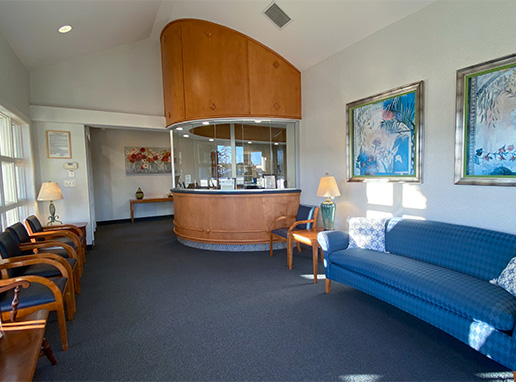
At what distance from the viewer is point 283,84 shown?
509cm

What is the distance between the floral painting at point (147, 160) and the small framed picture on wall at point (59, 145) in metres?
2.74

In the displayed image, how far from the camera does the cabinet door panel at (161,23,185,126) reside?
521 cm

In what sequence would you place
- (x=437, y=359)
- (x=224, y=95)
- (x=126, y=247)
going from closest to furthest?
(x=437, y=359) < (x=224, y=95) < (x=126, y=247)

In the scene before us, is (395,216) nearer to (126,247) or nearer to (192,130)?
(192,130)

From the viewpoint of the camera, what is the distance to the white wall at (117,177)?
7.76 m

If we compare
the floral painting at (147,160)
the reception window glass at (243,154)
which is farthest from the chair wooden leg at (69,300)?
the floral painting at (147,160)

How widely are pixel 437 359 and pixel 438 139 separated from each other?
2.13 m

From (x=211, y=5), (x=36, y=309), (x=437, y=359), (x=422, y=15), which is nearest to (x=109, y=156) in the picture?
(x=211, y=5)

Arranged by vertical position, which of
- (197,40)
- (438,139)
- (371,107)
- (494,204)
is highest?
(197,40)

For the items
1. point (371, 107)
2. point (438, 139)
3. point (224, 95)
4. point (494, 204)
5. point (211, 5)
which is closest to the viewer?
point (494, 204)

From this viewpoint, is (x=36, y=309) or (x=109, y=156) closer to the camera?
(x=36, y=309)

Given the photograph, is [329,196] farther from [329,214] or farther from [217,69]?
[217,69]

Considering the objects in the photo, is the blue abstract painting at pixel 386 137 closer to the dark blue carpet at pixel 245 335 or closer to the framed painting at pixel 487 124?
the framed painting at pixel 487 124

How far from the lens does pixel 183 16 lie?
16.5 ft
